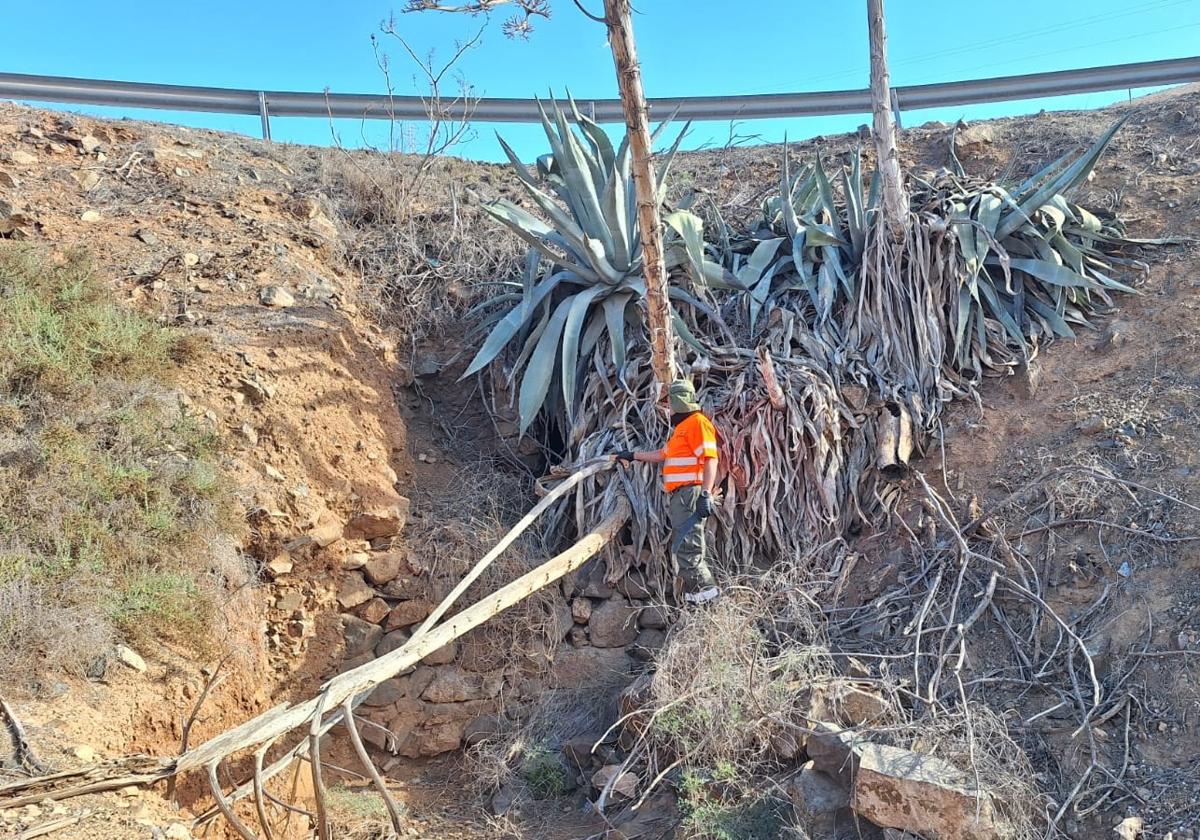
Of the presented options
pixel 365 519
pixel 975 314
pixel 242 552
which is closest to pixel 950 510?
pixel 975 314

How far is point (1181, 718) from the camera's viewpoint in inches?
174

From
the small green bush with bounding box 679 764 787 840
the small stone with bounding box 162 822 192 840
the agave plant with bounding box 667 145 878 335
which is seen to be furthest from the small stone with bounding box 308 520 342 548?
the agave plant with bounding box 667 145 878 335

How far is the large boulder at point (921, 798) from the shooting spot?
409 centimetres

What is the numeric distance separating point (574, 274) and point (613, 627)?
2.57m

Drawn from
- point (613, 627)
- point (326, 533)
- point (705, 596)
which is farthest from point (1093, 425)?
point (326, 533)

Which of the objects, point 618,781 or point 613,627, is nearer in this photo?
point 618,781

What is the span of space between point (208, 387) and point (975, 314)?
16.9ft

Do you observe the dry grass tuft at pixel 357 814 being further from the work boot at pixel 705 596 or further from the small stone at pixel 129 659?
the work boot at pixel 705 596

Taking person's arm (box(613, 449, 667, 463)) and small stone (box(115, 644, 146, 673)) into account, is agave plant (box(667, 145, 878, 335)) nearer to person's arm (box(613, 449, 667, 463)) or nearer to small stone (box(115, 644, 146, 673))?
person's arm (box(613, 449, 667, 463))

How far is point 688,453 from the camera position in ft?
18.9

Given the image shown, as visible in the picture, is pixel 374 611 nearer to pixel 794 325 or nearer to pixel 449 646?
pixel 449 646

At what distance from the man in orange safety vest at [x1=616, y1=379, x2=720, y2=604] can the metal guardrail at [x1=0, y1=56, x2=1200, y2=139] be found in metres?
4.92

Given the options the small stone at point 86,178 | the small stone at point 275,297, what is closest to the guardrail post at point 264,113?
the small stone at point 86,178

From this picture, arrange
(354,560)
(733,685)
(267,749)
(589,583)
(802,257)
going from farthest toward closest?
1. (802,257)
2. (589,583)
3. (354,560)
4. (733,685)
5. (267,749)
